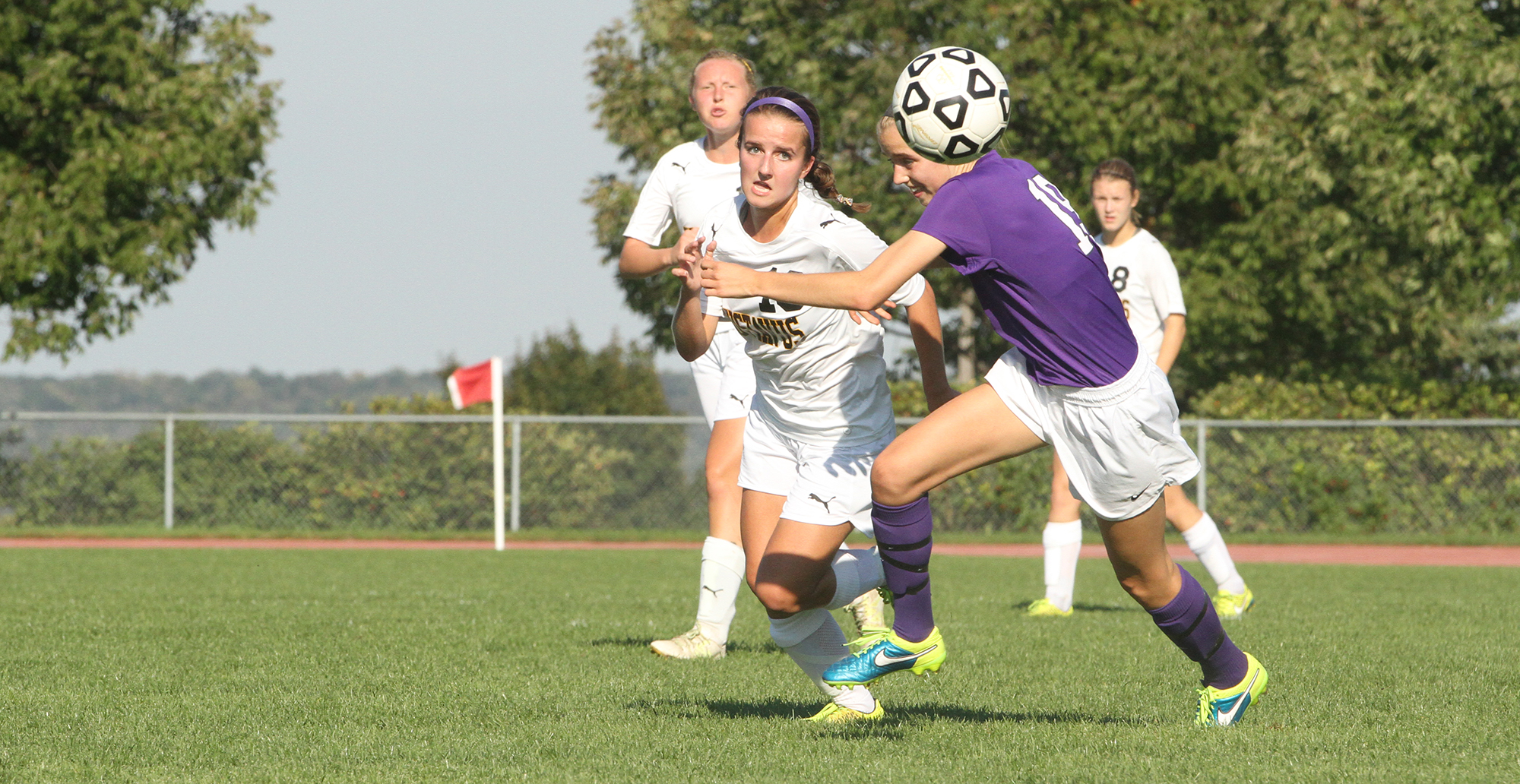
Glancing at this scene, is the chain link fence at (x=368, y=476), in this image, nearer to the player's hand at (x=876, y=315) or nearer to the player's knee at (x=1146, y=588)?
the player's hand at (x=876, y=315)

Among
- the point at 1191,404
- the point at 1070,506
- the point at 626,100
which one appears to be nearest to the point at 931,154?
the point at 1070,506

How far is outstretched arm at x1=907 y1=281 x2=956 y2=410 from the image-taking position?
469 cm

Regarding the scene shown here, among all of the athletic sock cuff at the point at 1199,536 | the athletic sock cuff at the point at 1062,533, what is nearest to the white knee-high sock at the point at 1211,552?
the athletic sock cuff at the point at 1199,536

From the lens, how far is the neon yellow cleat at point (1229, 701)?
4699 mm

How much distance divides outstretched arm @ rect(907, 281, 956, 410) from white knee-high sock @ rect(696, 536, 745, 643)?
2077 mm

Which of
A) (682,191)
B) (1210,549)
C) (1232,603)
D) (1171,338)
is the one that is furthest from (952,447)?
(1232,603)

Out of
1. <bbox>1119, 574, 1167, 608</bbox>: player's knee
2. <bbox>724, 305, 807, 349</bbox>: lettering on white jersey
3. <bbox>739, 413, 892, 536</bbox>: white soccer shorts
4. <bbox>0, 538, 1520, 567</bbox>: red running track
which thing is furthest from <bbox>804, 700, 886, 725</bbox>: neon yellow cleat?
<bbox>0, 538, 1520, 567</bbox>: red running track

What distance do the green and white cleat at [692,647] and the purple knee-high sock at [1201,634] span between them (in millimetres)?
2475

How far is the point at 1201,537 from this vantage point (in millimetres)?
8289

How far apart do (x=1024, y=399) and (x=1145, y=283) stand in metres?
4.18

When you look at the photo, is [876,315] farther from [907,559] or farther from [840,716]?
[840,716]

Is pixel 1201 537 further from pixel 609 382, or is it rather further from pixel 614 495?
pixel 609 382

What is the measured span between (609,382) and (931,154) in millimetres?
30298

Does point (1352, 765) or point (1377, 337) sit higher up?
point (1377, 337)
